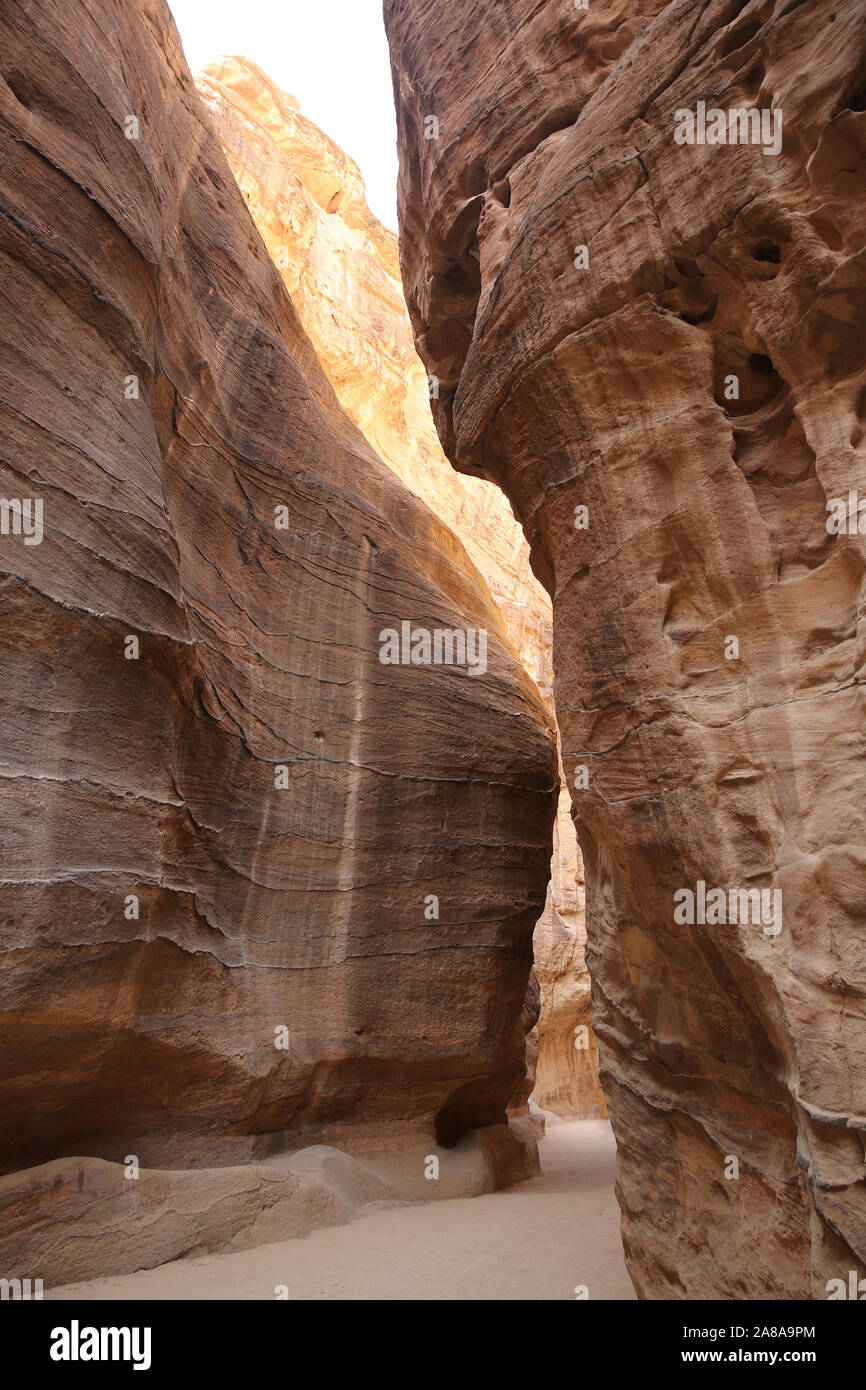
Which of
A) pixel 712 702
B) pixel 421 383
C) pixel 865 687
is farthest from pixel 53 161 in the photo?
pixel 421 383

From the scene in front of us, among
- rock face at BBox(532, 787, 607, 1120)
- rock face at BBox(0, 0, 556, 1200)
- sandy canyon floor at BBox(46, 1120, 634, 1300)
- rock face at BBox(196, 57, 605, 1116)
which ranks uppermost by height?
rock face at BBox(196, 57, 605, 1116)

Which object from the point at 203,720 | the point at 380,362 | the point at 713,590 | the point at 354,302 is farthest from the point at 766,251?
the point at 354,302

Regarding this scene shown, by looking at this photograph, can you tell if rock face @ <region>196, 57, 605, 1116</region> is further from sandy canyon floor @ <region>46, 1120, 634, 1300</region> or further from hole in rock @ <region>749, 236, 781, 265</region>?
hole in rock @ <region>749, 236, 781, 265</region>

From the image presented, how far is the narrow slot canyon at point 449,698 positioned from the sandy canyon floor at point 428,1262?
6cm

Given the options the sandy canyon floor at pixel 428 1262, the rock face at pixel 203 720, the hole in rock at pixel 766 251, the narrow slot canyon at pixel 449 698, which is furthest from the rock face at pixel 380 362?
the hole in rock at pixel 766 251

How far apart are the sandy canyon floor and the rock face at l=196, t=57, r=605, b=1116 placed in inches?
582

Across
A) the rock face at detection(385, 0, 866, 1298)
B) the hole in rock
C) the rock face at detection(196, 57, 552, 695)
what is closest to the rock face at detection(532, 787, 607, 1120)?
the rock face at detection(196, 57, 552, 695)

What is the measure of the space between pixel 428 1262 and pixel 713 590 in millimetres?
5264

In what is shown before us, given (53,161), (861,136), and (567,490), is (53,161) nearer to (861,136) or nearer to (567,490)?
(567,490)

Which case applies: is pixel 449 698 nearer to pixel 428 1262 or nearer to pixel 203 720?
pixel 203 720

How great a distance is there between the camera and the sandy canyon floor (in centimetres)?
569

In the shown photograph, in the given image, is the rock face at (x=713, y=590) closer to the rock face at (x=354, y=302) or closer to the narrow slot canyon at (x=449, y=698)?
the narrow slot canyon at (x=449, y=698)

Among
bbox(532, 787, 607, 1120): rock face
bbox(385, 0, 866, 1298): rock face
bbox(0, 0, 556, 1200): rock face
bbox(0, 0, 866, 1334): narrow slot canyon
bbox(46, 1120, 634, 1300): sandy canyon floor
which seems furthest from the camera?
bbox(532, 787, 607, 1120): rock face
